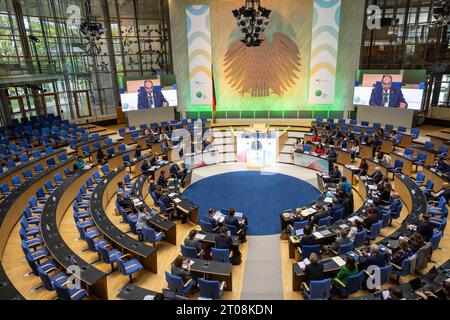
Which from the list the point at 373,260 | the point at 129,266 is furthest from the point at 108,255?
the point at 373,260

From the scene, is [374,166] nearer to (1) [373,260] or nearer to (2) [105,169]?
(1) [373,260]

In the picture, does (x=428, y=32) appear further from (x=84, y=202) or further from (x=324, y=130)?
(x=84, y=202)

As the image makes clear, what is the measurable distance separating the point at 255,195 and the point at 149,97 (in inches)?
470

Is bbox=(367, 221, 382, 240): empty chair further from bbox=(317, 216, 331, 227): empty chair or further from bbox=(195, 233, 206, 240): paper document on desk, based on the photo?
bbox=(195, 233, 206, 240): paper document on desk

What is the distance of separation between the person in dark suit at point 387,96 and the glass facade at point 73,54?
1518 cm

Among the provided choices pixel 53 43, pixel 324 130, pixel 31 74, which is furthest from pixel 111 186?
pixel 53 43

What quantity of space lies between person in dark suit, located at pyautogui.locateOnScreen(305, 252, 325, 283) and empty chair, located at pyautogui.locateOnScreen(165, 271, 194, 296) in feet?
8.16

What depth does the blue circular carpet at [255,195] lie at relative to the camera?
11250 mm

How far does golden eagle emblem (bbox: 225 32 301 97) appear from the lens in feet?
74.9

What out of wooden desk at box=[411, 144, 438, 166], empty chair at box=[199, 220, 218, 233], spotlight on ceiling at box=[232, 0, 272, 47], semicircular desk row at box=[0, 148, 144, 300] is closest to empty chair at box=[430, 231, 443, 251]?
empty chair at box=[199, 220, 218, 233]

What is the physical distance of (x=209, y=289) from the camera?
6.58 metres

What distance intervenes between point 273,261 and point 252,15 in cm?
858

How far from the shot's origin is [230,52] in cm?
2327

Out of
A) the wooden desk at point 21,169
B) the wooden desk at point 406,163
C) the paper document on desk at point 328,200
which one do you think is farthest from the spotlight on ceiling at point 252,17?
the wooden desk at point 21,169
